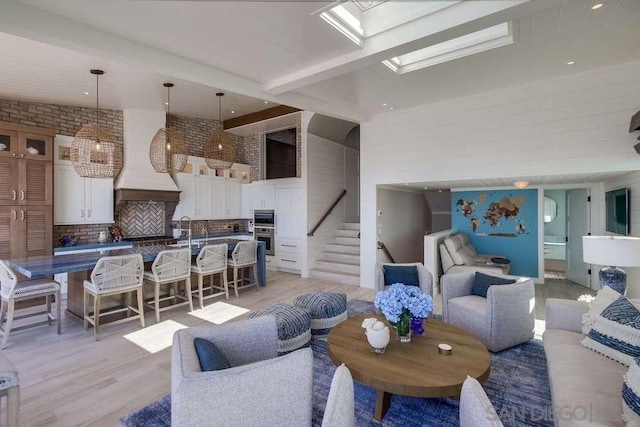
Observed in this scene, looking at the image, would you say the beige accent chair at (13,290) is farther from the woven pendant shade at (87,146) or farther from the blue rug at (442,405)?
the blue rug at (442,405)

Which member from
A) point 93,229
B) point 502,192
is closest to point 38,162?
point 93,229

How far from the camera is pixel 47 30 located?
241cm

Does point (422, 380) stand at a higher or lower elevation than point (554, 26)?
lower

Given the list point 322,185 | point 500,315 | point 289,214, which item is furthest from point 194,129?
point 500,315

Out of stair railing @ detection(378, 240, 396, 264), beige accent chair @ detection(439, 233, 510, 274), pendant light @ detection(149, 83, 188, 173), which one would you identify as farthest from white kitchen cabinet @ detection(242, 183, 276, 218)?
beige accent chair @ detection(439, 233, 510, 274)

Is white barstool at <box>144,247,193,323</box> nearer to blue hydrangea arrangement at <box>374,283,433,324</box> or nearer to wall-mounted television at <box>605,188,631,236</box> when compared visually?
blue hydrangea arrangement at <box>374,283,433,324</box>

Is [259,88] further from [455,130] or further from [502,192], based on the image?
[502,192]

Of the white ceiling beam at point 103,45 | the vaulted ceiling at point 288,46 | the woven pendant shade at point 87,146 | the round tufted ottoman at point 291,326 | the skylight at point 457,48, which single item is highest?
the skylight at point 457,48

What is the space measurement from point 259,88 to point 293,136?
3539 millimetres

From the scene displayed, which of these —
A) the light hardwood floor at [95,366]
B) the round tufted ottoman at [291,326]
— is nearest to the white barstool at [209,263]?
the light hardwood floor at [95,366]

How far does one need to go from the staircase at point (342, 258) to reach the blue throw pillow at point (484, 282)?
2.68m

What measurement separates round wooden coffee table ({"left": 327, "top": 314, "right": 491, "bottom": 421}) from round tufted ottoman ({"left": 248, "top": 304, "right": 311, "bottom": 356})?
0.55 m

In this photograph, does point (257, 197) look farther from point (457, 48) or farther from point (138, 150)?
point (457, 48)

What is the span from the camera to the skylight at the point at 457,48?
3.03m
